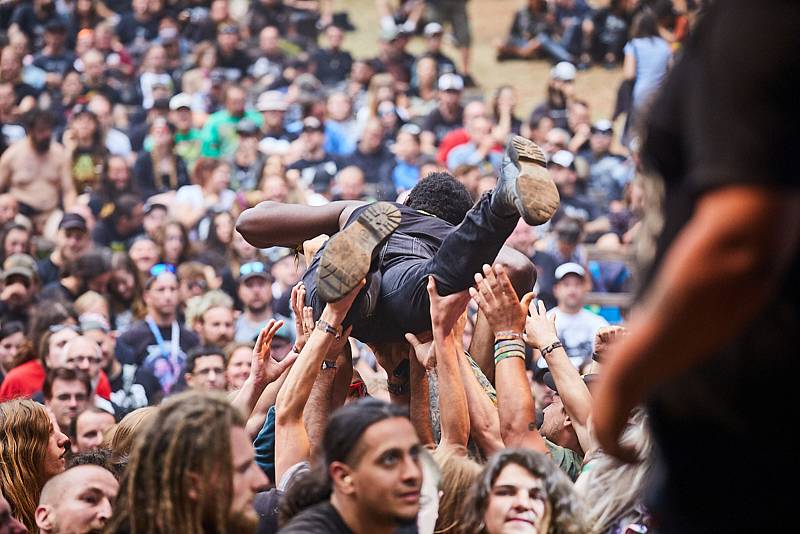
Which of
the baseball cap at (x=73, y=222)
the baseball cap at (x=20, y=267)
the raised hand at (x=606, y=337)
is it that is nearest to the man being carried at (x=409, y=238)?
the raised hand at (x=606, y=337)

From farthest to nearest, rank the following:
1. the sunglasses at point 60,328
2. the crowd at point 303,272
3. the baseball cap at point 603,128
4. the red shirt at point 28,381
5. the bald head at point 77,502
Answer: the baseball cap at point 603,128 → the sunglasses at point 60,328 → the red shirt at point 28,381 → the bald head at point 77,502 → the crowd at point 303,272

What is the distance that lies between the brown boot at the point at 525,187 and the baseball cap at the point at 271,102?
384 inches

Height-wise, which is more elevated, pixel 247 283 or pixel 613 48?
pixel 247 283

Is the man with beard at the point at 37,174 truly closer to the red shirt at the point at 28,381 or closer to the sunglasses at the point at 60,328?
the sunglasses at the point at 60,328

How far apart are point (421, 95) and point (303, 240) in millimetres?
10193

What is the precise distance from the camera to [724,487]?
1.79 metres

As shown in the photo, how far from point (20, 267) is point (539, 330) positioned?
19.3 ft

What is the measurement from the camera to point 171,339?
837 centimetres

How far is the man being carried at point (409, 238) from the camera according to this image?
3877mm

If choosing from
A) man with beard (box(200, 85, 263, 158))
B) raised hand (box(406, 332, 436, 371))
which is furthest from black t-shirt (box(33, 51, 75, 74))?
raised hand (box(406, 332, 436, 371))

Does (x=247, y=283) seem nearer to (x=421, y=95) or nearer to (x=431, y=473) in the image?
(x=431, y=473)

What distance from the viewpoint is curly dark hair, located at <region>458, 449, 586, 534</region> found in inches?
125

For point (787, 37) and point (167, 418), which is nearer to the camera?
point (787, 37)

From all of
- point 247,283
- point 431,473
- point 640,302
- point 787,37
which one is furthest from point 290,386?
point 247,283
